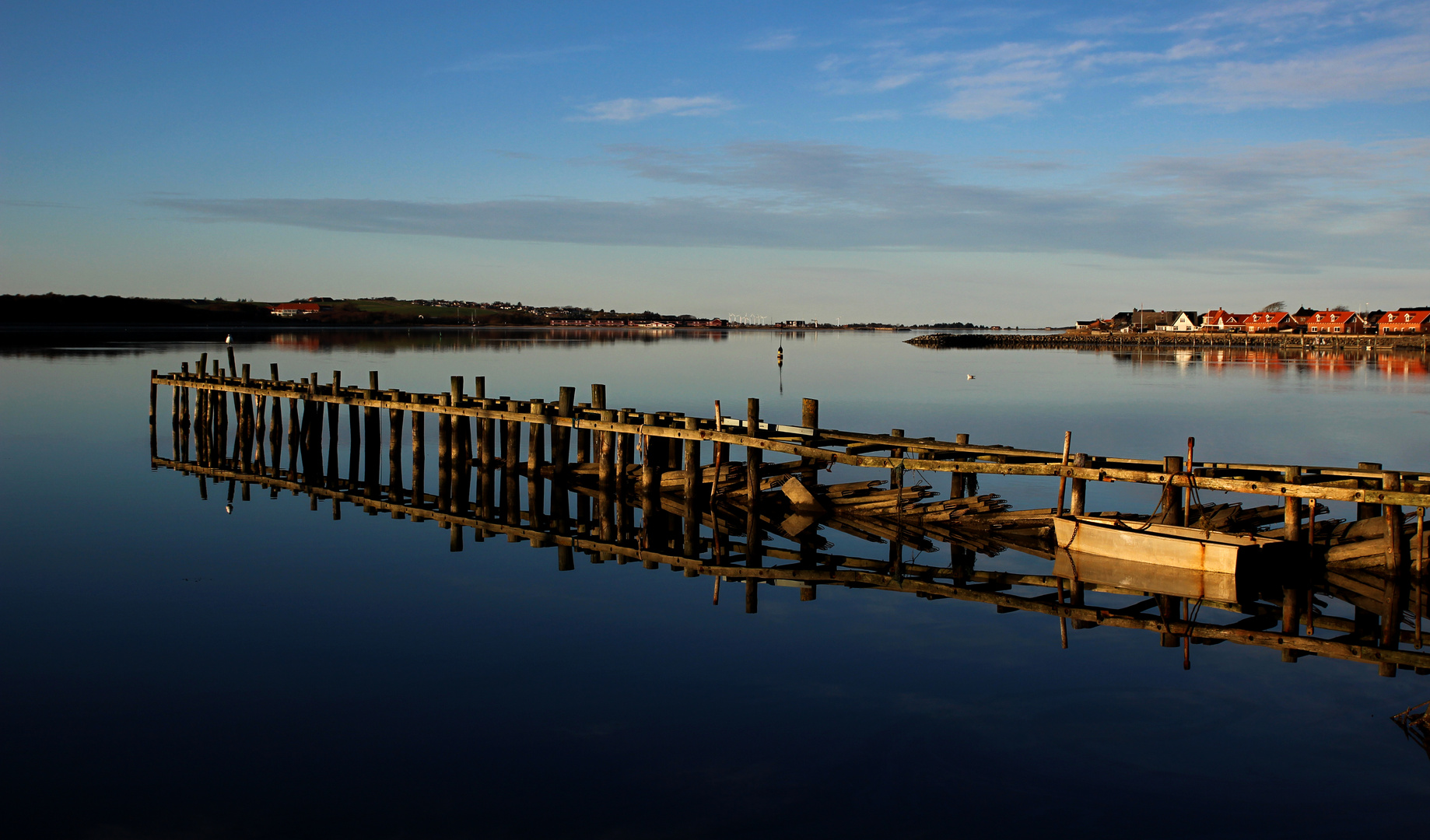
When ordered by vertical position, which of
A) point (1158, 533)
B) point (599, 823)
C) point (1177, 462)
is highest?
point (1177, 462)

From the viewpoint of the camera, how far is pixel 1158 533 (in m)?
16.3

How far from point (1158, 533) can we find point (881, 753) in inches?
321

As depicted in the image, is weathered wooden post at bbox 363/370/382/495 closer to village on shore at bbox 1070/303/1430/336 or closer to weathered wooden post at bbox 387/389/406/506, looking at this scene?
weathered wooden post at bbox 387/389/406/506

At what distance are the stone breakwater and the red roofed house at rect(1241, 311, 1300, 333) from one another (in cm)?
273

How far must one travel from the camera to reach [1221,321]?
7121 inches

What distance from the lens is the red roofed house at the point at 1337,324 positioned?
160 metres

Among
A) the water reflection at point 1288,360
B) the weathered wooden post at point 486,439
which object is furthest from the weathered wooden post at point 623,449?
the water reflection at point 1288,360

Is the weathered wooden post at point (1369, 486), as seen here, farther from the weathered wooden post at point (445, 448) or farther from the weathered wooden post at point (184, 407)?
the weathered wooden post at point (184, 407)

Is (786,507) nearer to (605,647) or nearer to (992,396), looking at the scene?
(605,647)

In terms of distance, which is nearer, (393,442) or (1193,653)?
(1193,653)

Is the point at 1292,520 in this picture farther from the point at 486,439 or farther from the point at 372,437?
the point at 372,437

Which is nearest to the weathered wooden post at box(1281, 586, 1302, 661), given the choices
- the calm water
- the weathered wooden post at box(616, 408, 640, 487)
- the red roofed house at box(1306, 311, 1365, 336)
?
the calm water

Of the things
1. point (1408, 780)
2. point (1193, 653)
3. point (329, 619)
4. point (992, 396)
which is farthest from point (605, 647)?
point (992, 396)

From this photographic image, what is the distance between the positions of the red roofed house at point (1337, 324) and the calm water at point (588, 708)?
168553mm
